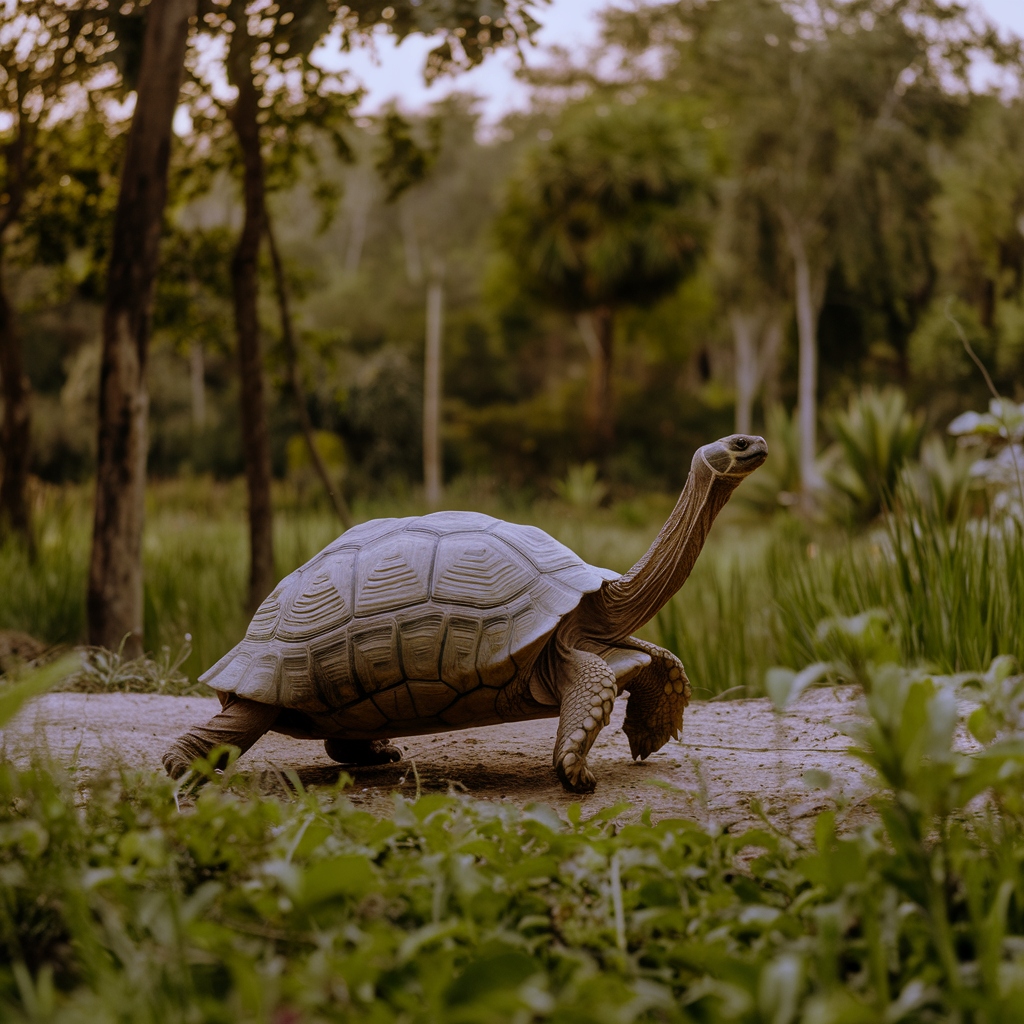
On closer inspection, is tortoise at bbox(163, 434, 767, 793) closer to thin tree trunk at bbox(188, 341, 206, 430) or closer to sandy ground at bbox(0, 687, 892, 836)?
sandy ground at bbox(0, 687, 892, 836)

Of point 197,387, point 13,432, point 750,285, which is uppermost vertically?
point 750,285

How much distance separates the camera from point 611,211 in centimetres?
2375

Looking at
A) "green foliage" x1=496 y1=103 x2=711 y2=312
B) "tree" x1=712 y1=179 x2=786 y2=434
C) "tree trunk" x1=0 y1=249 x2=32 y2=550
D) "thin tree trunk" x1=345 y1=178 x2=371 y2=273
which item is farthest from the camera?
"thin tree trunk" x1=345 y1=178 x2=371 y2=273

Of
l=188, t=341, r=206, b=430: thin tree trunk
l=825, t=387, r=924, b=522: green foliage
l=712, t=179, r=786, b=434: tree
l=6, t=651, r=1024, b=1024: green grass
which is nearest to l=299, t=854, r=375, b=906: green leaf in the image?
l=6, t=651, r=1024, b=1024: green grass

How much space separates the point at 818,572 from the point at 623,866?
378 centimetres

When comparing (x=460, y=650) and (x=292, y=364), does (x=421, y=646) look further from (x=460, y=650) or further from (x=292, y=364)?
(x=292, y=364)

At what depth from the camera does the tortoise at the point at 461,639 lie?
8.55 ft

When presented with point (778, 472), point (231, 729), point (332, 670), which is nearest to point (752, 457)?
point (332, 670)

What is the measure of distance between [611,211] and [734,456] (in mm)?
22334

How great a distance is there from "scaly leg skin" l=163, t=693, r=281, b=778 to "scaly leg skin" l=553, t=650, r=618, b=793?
835 mm

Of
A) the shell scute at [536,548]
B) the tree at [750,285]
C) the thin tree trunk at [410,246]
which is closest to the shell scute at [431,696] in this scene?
the shell scute at [536,548]

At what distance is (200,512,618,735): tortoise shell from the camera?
8.56 ft

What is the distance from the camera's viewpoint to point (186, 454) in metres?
28.3

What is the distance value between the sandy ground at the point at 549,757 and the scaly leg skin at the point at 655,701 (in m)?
0.08
